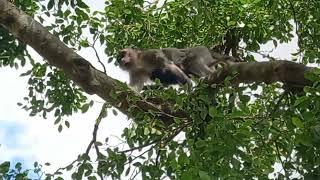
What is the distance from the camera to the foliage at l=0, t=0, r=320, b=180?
3.08 metres

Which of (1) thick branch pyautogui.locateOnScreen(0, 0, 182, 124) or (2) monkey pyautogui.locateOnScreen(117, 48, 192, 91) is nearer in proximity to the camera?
(1) thick branch pyautogui.locateOnScreen(0, 0, 182, 124)

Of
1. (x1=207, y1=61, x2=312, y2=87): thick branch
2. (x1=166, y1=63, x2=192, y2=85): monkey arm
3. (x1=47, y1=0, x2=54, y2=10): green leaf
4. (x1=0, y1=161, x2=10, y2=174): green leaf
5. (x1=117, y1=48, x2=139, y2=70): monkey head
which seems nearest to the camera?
(x1=207, y1=61, x2=312, y2=87): thick branch

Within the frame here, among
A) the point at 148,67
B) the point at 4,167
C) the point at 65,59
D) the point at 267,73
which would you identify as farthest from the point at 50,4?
the point at 267,73

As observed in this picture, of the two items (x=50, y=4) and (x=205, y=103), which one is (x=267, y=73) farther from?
(x=50, y=4)

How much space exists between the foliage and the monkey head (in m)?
0.27

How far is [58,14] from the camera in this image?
5609 millimetres

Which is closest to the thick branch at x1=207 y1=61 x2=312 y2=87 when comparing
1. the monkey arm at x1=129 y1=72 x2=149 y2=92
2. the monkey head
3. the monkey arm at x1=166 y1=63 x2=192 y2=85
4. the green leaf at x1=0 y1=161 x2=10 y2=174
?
the green leaf at x1=0 y1=161 x2=10 y2=174

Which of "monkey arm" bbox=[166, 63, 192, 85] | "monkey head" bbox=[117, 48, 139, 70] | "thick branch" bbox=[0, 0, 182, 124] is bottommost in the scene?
"thick branch" bbox=[0, 0, 182, 124]

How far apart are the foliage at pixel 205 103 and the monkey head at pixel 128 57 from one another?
0.27 m

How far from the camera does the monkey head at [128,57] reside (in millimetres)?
5988

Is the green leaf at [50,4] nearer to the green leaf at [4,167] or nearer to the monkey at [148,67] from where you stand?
the monkey at [148,67]

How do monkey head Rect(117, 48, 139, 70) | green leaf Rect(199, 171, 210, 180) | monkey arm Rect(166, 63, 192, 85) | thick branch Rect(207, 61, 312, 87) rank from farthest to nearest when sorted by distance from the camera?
monkey head Rect(117, 48, 139, 70)
monkey arm Rect(166, 63, 192, 85)
thick branch Rect(207, 61, 312, 87)
green leaf Rect(199, 171, 210, 180)

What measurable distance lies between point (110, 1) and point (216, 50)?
1320 mm

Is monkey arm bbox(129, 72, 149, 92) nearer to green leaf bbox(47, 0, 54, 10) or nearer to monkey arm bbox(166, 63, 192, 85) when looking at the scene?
monkey arm bbox(166, 63, 192, 85)
